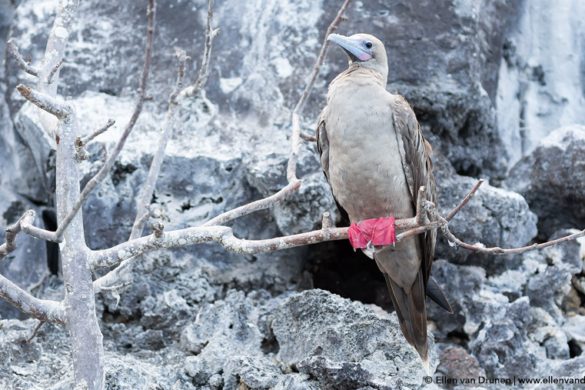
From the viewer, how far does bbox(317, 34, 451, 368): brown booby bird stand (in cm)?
482

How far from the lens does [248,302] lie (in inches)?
223

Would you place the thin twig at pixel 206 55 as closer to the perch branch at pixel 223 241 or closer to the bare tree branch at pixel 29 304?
the perch branch at pixel 223 241

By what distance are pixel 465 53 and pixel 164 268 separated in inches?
99.6

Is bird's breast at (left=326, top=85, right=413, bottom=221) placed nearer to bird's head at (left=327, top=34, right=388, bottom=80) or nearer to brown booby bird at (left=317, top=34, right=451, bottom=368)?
brown booby bird at (left=317, top=34, right=451, bottom=368)

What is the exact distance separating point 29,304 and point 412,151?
207 cm

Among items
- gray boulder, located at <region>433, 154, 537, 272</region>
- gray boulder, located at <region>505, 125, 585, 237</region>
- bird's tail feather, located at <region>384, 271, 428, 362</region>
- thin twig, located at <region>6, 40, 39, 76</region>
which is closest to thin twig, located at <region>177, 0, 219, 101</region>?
thin twig, located at <region>6, 40, 39, 76</region>

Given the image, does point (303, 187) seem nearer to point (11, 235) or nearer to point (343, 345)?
point (343, 345)

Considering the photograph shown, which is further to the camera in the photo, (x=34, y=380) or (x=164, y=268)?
(x=164, y=268)

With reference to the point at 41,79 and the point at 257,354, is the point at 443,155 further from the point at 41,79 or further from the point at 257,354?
the point at 41,79

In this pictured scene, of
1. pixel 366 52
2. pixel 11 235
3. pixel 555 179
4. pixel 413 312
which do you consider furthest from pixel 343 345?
pixel 555 179

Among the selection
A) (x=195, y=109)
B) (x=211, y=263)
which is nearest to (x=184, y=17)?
(x=195, y=109)

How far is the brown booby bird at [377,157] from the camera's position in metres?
4.82

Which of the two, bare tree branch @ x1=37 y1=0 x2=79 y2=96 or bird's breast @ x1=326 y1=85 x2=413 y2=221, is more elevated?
bare tree branch @ x1=37 y1=0 x2=79 y2=96

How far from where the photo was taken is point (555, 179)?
21.7 feet
